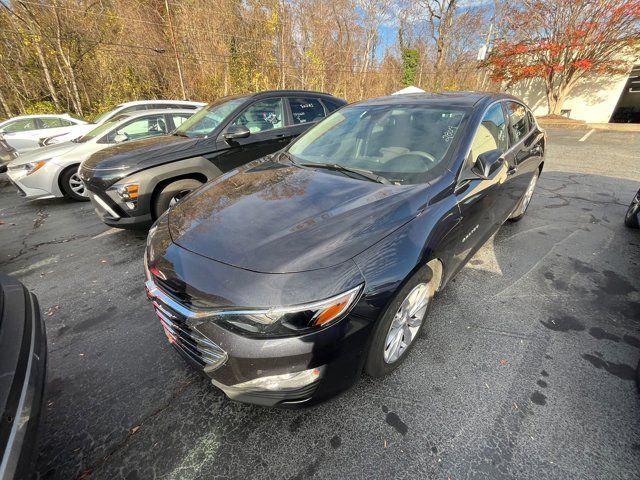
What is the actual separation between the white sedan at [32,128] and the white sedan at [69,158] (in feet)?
11.7

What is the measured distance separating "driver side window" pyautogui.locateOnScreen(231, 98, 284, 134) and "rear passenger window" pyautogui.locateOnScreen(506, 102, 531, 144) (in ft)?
10.3

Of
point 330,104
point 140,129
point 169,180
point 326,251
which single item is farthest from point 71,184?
point 326,251

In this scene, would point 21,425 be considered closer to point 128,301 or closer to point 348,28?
point 128,301

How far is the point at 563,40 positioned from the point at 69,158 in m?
18.9

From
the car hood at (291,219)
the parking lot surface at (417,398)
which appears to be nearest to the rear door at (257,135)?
the parking lot surface at (417,398)

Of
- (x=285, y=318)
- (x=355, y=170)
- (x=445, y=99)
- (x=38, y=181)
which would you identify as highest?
(x=445, y=99)

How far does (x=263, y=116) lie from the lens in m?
4.59

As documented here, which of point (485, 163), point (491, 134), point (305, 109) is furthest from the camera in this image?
point (305, 109)

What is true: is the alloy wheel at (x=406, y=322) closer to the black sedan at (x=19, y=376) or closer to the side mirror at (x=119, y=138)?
the black sedan at (x=19, y=376)

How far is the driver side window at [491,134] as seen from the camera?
2354 millimetres

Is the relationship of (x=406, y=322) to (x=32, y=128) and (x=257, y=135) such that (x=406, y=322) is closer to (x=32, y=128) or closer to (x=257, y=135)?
(x=257, y=135)

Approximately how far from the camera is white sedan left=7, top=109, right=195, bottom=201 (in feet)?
17.4

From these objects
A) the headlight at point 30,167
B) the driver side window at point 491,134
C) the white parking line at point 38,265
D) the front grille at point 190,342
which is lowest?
the white parking line at point 38,265

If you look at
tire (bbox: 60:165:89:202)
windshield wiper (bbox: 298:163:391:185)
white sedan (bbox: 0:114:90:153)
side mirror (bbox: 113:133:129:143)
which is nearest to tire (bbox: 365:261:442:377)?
windshield wiper (bbox: 298:163:391:185)
